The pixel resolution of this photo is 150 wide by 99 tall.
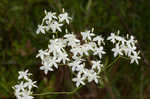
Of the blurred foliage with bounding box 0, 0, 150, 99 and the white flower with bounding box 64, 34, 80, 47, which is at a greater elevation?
the blurred foliage with bounding box 0, 0, 150, 99

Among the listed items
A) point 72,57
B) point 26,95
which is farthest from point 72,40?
point 26,95

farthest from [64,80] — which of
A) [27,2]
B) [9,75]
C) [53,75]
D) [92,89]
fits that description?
[27,2]

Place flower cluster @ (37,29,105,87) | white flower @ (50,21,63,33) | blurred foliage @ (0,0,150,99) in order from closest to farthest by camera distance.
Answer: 1. flower cluster @ (37,29,105,87)
2. white flower @ (50,21,63,33)
3. blurred foliage @ (0,0,150,99)

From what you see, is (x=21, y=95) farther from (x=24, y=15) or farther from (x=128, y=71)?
(x=128, y=71)

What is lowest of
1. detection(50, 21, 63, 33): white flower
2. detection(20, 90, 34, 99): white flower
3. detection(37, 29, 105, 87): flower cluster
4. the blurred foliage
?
detection(20, 90, 34, 99): white flower

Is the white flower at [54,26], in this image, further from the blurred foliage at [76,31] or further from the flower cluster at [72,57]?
the blurred foliage at [76,31]

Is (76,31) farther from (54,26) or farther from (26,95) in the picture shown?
(26,95)

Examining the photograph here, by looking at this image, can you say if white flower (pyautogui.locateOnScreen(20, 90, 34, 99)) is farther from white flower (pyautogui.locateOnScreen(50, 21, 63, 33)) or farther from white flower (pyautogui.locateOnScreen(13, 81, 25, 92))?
white flower (pyautogui.locateOnScreen(50, 21, 63, 33))

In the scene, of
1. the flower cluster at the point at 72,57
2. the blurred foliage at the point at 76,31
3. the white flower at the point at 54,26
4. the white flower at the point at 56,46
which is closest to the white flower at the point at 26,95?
the flower cluster at the point at 72,57

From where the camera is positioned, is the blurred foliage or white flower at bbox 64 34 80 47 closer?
white flower at bbox 64 34 80 47

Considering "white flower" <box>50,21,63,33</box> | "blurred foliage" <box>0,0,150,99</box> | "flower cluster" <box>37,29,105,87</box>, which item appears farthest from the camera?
"blurred foliage" <box>0,0,150,99</box>

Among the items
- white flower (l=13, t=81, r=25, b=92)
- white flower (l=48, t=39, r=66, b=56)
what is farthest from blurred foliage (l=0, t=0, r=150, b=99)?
white flower (l=48, t=39, r=66, b=56)
